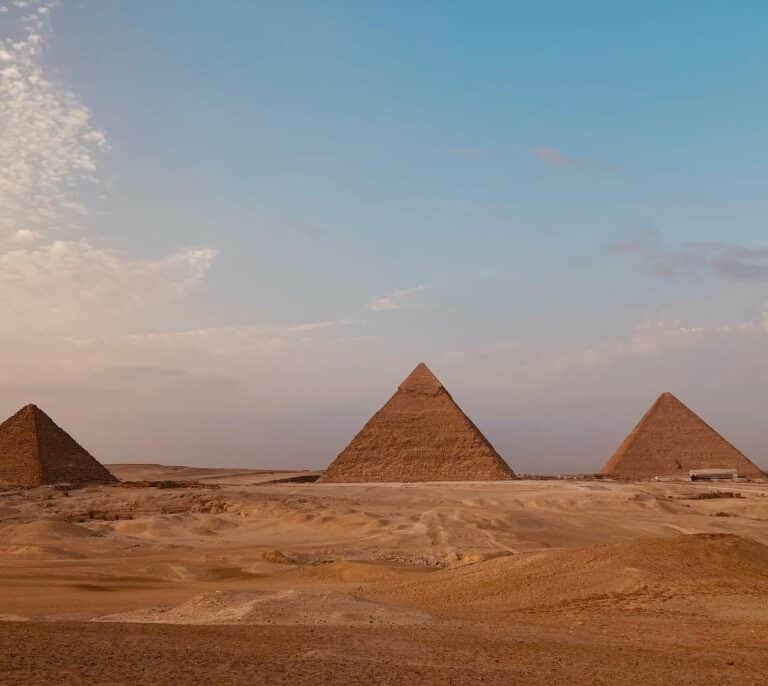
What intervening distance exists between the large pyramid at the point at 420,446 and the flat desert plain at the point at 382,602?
24.7m

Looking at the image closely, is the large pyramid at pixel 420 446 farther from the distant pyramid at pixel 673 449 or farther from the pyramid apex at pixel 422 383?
the distant pyramid at pixel 673 449

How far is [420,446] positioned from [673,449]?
1626cm

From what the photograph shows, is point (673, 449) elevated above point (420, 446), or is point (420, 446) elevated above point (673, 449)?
point (420, 446)

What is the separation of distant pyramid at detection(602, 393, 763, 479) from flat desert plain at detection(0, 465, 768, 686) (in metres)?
30.6

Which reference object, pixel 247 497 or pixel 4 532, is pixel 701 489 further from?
pixel 4 532

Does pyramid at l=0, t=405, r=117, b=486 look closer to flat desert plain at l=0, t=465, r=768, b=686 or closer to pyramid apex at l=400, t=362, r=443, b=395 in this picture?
flat desert plain at l=0, t=465, r=768, b=686

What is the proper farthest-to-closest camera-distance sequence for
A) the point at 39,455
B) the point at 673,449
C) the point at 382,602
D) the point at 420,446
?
the point at 673,449
the point at 420,446
the point at 39,455
the point at 382,602

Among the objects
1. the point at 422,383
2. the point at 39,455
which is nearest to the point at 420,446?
the point at 422,383

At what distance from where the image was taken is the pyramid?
3300cm

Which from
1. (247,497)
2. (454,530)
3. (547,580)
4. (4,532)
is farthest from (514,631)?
(247,497)

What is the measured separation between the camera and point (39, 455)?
33.6m

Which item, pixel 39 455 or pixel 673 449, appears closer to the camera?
pixel 39 455

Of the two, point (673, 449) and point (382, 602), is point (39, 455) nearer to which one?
point (382, 602)

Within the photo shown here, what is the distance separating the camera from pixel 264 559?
14.6 metres
